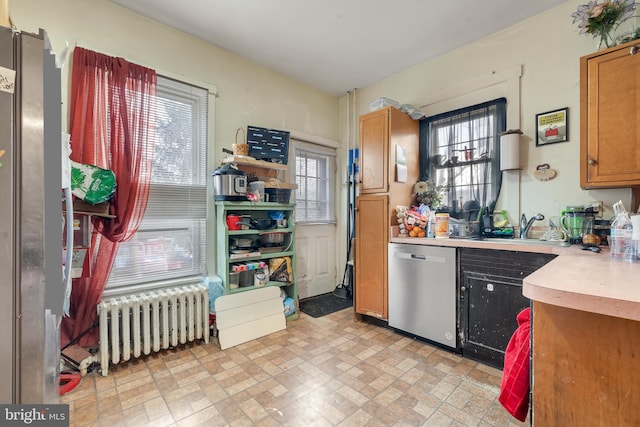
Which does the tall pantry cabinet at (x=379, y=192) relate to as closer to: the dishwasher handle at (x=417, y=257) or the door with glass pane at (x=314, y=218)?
the dishwasher handle at (x=417, y=257)

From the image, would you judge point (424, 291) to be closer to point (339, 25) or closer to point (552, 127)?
point (552, 127)

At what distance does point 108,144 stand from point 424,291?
2.93m

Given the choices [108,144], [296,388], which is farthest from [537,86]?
[108,144]

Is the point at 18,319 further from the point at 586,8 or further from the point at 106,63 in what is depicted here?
the point at 586,8

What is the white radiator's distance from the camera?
198 centimetres

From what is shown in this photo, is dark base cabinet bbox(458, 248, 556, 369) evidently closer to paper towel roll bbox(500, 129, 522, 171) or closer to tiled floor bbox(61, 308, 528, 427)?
tiled floor bbox(61, 308, 528, 427)

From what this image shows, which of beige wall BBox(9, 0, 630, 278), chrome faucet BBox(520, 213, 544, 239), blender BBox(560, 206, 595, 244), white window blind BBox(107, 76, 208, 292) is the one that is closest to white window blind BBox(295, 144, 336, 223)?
beige wall BBox(9, 0, 630, 278)

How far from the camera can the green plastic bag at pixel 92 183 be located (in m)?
1.81

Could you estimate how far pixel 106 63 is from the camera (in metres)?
2.13

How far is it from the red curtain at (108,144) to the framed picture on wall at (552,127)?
341 centimetres

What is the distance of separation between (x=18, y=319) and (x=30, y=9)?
7.86ft

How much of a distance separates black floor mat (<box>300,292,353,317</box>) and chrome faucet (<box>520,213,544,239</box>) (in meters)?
2.08

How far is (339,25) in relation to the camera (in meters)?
2.50

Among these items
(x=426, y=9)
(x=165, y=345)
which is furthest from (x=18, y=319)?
(x=426, y=9)
